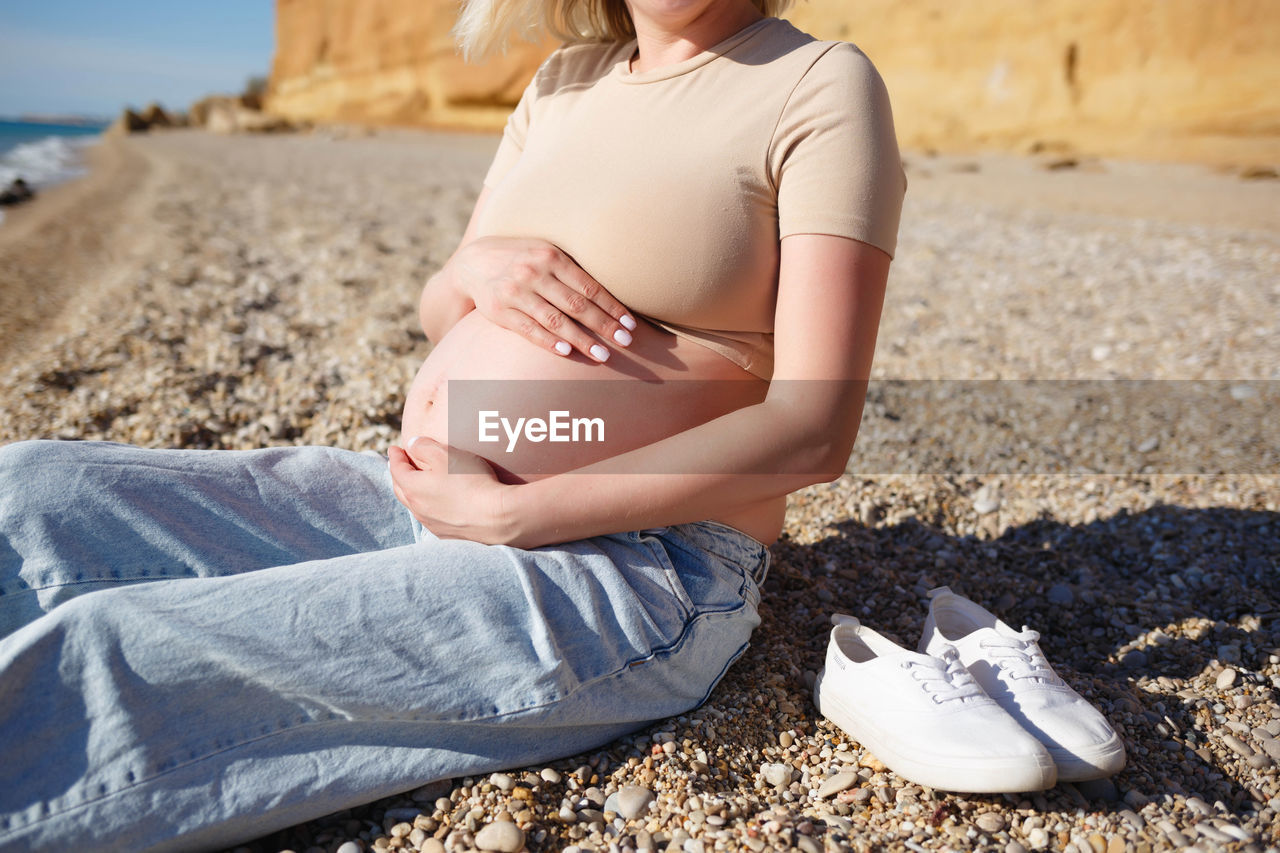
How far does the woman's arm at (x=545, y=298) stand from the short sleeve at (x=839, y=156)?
0.31 metres

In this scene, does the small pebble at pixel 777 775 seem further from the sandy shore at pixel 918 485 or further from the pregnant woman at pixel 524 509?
the pregnant woman at pixel 524 509

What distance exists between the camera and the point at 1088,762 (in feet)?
4.01

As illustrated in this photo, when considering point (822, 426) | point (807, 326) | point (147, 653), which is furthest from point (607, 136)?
point (147, 653)

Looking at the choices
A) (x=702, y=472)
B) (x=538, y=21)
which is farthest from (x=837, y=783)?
(x=538, y=21)

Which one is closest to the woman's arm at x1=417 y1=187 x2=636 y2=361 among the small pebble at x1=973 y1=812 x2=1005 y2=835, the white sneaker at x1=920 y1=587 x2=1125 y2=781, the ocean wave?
the white sneaker at x1=920 y1=587 x2=1125 y2=781

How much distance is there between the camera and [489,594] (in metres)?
1.18

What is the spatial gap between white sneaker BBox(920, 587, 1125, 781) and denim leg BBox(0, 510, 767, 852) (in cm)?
45

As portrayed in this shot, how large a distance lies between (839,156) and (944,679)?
797mm

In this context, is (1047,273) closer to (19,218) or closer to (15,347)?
(15,347)

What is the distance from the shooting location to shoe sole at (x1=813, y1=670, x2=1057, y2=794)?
3.82 ft

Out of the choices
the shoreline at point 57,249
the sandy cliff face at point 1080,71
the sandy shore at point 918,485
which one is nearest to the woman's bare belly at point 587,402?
the sandy shore at point 918,485

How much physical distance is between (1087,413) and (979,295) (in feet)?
4.72

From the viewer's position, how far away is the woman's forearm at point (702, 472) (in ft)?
3.99

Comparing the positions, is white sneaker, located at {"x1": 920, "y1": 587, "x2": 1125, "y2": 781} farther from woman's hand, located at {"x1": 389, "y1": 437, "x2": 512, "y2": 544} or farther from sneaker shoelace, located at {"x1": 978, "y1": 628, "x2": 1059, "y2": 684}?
woman's hand, located at {"x1": 389, "y1": 437, "x2": 512, "y2": 544}
